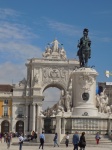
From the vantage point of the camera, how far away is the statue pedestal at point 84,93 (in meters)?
39.1

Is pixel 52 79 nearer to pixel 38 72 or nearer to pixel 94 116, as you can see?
pixel 38 72

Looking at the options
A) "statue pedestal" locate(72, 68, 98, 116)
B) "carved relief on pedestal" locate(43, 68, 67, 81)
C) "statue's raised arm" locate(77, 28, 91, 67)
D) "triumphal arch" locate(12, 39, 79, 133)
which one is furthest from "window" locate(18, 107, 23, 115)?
"statue pedestal" locate(72, 68, 98, 116)

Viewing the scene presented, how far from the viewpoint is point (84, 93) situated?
39219 mm

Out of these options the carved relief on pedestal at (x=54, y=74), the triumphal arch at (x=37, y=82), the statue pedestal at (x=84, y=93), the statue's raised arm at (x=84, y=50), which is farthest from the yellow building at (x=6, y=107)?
the statue pedestal at (x=84, y=93)

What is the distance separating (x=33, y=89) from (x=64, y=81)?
6.54 meters

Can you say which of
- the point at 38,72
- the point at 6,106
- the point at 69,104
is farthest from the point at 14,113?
the point at 69,104

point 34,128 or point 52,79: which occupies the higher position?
point 52,79

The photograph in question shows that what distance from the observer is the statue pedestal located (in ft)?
128

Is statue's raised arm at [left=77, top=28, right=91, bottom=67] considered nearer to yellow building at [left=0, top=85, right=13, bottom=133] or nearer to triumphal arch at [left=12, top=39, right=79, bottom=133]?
triumphal arch at [left=12, top=39, right=79, bottom=133]

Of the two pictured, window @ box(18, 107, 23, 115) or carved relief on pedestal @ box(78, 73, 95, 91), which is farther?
window @ box(18, 107, 23, 115)

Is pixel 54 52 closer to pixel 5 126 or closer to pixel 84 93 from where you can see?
pixel 5 126

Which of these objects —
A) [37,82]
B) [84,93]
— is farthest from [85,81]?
[37,82]

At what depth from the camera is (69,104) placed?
1586 inches

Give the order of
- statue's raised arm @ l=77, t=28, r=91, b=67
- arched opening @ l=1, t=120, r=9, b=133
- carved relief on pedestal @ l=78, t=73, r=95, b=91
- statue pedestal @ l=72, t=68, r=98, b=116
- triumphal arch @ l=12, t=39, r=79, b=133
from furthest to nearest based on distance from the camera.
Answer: arched opening @ l=1, t=120, r=9, b=133 < triumphal arch @ l=12, t=39, r=79, b=133 < statue's raised arm @ l=77, t=28, r=91, b=67 < carved relief on pedestal @ l=78, t=73, r=95, b=91 < statue pedestal @ l=72, t=68, r=98, b=116
